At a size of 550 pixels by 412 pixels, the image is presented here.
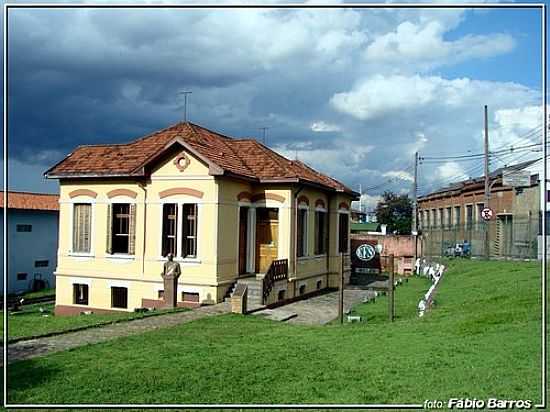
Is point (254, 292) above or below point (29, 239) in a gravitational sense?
below

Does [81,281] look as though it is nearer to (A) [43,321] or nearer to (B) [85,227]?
(B) [85,227]

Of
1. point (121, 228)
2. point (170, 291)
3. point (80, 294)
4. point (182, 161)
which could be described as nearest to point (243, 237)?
point (182, 161)

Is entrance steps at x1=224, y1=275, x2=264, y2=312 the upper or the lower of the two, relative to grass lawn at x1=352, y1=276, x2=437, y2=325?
upper

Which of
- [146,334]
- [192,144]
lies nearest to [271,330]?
[146,334]

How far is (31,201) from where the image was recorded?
7.56 m

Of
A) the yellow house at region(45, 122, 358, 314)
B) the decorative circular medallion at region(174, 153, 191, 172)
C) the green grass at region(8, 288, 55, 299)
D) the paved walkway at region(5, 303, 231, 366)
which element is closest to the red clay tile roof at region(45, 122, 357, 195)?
the yellow house at region(45, 122, 358, 314)

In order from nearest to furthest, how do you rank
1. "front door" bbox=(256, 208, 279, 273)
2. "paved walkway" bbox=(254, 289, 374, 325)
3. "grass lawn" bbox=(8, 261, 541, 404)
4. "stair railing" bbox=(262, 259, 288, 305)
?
"grass lawn" bbox=(8, 261, 541, 404) < "paved walkway" bbox=(254, 289, 374, 325) < "stair railing" bbox=(262, 259, 288, 305) < "front door" bbox=(256, 208, 279, 273)

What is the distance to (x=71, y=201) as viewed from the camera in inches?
480

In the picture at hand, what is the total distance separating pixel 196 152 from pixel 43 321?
6247mm

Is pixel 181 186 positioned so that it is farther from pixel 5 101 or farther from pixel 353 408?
pixel 353 408

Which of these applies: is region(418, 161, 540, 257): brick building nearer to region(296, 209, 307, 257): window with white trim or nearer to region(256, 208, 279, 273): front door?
region(296, 209, 307, 257): window with white trim

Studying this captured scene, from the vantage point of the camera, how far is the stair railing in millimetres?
16344

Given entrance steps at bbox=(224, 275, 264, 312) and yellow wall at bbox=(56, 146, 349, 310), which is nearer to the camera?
yellow wall at bbox=(56, 146, 349, 310)

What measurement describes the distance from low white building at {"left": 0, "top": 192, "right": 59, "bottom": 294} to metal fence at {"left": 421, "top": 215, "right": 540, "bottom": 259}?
57.7 feet
